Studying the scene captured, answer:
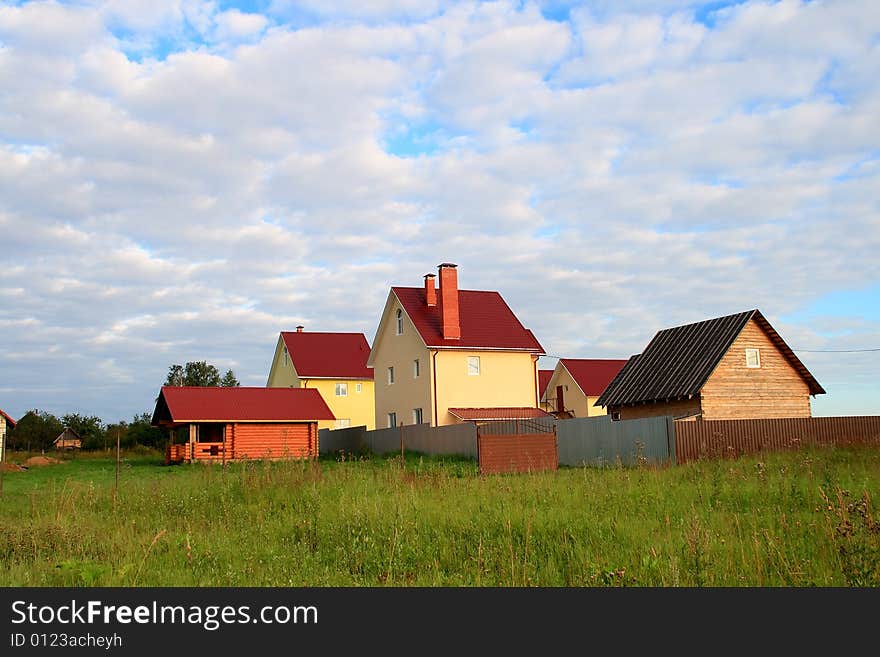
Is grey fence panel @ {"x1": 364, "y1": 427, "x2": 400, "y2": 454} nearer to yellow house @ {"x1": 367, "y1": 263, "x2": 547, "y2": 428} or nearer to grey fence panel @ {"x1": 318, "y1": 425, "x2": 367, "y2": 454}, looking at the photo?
grey fence panel @ {"x1": 318, "y1": 425, "x2": 367, "y2": 454}

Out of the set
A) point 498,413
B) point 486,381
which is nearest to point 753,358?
point 498,413

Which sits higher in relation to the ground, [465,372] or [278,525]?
[465,372]

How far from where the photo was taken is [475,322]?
40094mm

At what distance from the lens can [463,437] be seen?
31.7 meters

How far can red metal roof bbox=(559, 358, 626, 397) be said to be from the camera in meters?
52.3

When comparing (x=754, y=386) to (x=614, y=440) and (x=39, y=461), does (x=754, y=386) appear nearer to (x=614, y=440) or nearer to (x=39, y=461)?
(x=614, y=440)

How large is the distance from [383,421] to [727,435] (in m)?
21.4

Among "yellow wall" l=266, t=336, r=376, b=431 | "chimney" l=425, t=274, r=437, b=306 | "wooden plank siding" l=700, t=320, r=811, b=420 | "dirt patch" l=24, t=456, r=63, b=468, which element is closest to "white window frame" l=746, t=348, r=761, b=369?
"wooden plank siding" l=700, t=320, r=811, b=420

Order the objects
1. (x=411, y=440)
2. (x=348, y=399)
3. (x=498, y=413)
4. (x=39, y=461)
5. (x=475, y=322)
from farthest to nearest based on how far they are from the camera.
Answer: (x=348, y=399)
(x=39, y=461)
(x=475, y=322)
(x=498, y=413)
(x=411, y=440)

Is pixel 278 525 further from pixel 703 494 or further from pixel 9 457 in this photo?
pixel 9 457

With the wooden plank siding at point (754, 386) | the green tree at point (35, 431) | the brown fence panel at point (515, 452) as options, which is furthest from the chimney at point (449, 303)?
the green tree at point (35, 431)

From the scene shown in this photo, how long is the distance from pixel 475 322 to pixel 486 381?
331 centimetres

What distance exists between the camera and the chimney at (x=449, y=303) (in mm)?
38250
